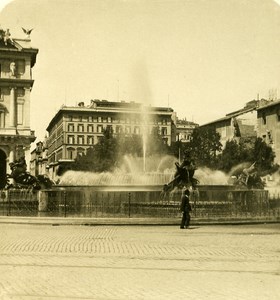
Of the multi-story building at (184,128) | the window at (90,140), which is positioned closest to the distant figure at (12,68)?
the window at (90,140)

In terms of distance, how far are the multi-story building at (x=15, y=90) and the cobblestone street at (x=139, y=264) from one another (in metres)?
42.5

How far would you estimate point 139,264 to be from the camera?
943cm

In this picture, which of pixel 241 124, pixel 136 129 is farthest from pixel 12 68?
pixel 136 129

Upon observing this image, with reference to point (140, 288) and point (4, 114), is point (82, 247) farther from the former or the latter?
point (4, 114)

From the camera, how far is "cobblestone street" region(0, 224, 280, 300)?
7117 mm

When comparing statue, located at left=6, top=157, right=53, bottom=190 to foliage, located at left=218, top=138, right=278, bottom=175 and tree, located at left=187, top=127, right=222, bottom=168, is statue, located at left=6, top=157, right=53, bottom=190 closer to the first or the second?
foliage, located at left=218, top=138, right=278, bottom=175

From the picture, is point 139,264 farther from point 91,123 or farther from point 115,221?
point 91,123

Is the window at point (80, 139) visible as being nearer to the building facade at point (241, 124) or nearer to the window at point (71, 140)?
the window at point (71, 140)

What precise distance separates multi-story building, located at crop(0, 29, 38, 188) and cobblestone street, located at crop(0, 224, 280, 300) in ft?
140

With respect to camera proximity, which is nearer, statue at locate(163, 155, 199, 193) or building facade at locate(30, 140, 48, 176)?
statue at locate(163, 155, 199, 193)

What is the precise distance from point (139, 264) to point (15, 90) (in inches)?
2007

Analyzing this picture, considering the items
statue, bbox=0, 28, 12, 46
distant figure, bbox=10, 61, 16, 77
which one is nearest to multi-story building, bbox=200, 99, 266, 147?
distant figure, bbox=10, 61, 16, 77

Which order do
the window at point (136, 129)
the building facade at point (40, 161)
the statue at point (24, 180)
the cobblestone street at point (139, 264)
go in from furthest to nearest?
1. the window at point (136, 129)
2. the building facade at point (40, 161)
3. the statue at point (24, 180)
4. the cobblestone street at point (139, 264)

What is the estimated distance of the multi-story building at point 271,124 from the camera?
62812 mm
